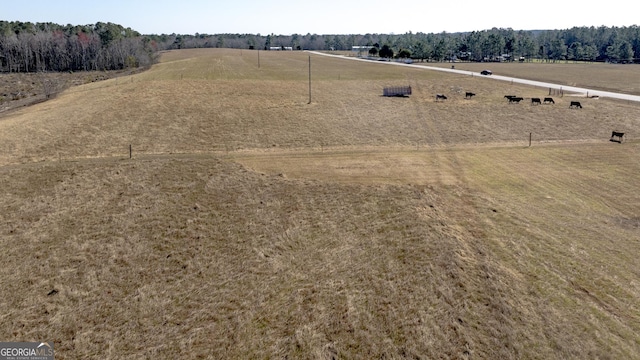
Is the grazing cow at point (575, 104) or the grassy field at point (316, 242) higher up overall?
the grazing cow at point (575, 104)

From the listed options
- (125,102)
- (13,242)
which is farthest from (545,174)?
(125,102)

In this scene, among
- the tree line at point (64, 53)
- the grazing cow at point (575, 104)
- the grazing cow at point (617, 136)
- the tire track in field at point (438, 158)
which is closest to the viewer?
the tire track in field at point (438, 158)

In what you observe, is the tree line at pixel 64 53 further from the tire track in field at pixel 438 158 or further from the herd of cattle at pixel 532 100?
the tire track in field at pixel 438 158

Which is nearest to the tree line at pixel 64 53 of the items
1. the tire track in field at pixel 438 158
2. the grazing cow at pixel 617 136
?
the tire track in field at pixel 438 158

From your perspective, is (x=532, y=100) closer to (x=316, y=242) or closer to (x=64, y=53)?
(x=316, y=242)

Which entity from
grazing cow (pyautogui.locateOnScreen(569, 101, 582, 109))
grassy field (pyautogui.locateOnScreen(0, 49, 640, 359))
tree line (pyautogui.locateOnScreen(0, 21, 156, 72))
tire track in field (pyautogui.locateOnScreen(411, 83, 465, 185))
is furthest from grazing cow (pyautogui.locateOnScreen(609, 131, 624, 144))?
tree line (pyautogui.locateOnScreen(0, 21, 156, 72))

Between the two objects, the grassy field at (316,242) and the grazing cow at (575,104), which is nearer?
the grassy field at (316,242)

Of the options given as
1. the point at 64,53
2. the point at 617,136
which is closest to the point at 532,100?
Answer: the point at 617,136

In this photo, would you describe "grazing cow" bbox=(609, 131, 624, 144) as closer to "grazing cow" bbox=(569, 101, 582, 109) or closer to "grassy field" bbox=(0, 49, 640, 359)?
"grassy field" bbox=(0, 49, 640, 359)

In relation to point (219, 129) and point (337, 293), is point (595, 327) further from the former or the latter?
point (219, 129)
